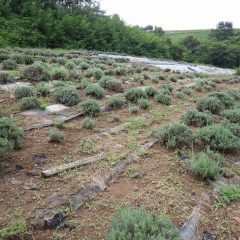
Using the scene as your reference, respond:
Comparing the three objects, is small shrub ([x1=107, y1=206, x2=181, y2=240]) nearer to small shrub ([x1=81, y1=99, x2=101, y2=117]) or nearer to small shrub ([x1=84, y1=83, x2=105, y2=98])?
small shrub ([x1=81, y1=99, x2=101, y2=117])

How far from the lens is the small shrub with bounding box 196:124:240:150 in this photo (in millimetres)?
7375

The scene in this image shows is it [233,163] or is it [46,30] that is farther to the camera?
[46,30]

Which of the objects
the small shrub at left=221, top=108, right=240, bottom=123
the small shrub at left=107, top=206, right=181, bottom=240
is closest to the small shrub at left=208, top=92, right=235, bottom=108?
the small shrub at left=221, top=108, right=240, bottom=123

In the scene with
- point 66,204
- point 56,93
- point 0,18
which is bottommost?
point 66,204

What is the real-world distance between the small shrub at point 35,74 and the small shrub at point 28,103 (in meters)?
2.96

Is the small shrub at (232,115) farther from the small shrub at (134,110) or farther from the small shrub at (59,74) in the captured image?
the small shrub at (59,74)

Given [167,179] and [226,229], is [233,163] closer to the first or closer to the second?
[167,179]

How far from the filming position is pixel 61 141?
Result: 23.1ft

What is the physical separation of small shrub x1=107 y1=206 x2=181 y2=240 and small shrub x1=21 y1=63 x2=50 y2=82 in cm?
832

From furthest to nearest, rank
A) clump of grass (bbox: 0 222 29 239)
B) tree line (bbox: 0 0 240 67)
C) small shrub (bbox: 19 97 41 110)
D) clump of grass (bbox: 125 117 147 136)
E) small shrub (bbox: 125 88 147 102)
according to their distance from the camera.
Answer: tree line (bbox: 0 0 240 67) → small shrub (bbox: 125 88 147 102) → small shrub (bbox: 19 97 41 110) → clump of grass (bbox: 125 117 147 136) → clump of grass (bbox: 0 222 29 239)

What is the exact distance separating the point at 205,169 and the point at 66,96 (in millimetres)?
4875

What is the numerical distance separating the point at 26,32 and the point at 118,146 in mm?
26800

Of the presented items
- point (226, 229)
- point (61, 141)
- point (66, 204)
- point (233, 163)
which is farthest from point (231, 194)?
point (61, 141)

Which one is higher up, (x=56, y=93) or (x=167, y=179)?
(x=56, y=93)
